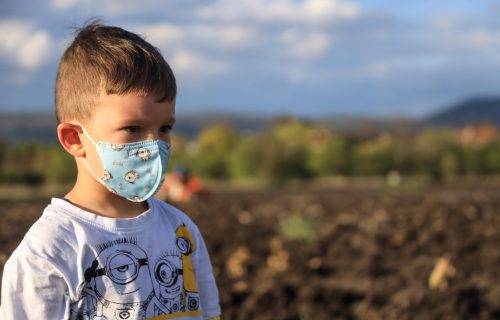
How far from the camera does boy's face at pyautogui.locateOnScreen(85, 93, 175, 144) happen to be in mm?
2693

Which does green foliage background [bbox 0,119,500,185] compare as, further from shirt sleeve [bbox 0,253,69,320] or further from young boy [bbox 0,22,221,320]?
shirt sleeve [bbox 0,253,69,320]

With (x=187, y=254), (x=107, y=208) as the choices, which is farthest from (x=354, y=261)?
(x=107, y=208)

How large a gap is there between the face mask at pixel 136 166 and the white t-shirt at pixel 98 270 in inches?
4.6

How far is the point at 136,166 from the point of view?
2.68 metres

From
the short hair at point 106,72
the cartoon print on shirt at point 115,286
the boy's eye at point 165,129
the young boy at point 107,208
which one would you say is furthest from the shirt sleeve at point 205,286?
the short hair at point 106,72

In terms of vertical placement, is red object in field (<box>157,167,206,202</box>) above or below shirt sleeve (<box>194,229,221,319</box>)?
below

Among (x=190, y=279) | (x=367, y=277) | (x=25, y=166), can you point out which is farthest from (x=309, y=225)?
(x=25, y=166)

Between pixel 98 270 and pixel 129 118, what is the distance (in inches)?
17.3

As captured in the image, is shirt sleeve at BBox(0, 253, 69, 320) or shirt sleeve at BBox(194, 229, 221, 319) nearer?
shirt sleeve at BBox(0, 253, 69, 320)

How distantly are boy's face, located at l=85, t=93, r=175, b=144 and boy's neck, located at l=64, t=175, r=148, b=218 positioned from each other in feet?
0.54

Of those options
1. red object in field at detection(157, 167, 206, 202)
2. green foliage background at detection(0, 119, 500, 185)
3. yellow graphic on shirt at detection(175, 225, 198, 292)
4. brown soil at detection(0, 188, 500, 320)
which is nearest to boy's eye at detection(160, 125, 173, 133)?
yellow graphic on shirt at detection(175, 225, 198, 292)

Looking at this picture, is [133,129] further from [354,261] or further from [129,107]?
[354,261]

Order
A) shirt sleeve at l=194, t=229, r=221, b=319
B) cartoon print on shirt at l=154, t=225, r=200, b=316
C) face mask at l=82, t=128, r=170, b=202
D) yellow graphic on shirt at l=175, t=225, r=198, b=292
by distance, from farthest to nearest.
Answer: shirt sleeve at l=194, t=229, r=221, b=319, yellow graphic on shirt at l=175, t=225, r=198, b=292, cartoon print on shirt at l=154, t=225, r=200, b=316, face mask at l=82, t=128, r=170, b=202

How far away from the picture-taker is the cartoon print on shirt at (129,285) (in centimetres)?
267
